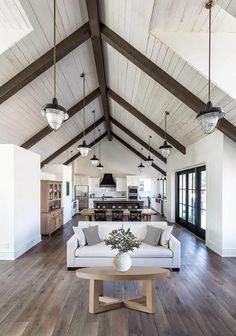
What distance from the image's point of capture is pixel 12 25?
367cm

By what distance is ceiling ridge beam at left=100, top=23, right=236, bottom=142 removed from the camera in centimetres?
442

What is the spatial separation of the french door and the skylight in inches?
220

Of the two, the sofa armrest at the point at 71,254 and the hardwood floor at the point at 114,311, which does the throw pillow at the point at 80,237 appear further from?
the hardwood floor at the point at 114,311

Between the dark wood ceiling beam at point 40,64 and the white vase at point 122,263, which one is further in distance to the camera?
the dark wood ceiling beam at point 40,64

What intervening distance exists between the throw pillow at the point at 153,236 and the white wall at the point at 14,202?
2911 millimetres

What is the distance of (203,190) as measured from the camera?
7.18 meters

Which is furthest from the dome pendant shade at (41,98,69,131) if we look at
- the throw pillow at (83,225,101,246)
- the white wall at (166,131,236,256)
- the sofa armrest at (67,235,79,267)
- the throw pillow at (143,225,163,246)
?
the white wall at (166,131,236,256)

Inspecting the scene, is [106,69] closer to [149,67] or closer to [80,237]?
[149,67]

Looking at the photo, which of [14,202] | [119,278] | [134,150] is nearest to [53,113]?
[119,278]

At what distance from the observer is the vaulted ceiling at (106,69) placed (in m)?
3.74

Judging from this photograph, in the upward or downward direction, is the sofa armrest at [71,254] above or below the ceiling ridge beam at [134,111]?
below

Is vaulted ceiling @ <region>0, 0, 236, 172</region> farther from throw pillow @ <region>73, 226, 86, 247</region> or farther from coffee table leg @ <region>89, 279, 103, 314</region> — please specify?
coffee table leg @ <region>89, 279, 103, 314</region>

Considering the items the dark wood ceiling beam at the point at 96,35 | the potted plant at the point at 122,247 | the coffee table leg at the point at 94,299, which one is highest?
the dark wood ceiling beam at the point at 96,35

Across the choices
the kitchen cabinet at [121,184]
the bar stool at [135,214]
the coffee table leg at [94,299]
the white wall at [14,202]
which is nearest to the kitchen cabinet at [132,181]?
the kitchen cabinet at [121,184]
